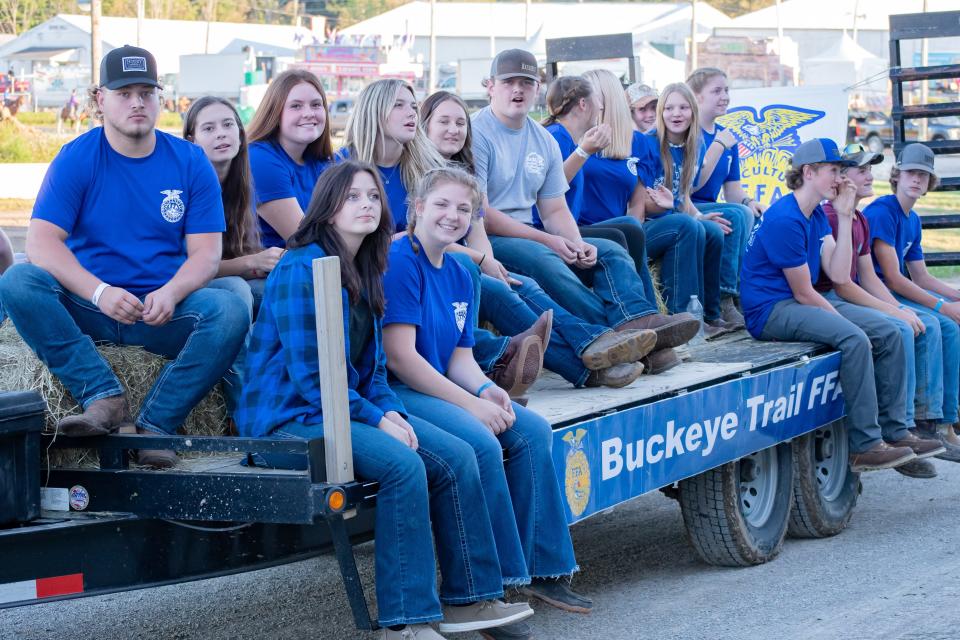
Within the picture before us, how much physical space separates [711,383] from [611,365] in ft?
2.01

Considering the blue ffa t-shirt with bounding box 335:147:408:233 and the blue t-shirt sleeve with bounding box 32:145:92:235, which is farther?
the blue ffa t-shirt with bounding box 335:147:408:233

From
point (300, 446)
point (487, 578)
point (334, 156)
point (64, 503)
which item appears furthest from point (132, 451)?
point (334, 156)

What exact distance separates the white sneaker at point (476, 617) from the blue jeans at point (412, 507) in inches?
3.3

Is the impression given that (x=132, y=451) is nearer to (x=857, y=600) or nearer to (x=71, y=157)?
(x=71, y=157)

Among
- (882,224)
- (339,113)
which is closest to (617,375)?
(882,224)

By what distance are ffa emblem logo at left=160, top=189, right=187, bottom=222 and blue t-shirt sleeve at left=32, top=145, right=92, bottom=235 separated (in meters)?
0.30

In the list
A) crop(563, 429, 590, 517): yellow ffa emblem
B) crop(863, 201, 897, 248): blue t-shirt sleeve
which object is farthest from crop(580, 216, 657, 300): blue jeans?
crop(563, 429, 590, 517): yellow ffa emblem

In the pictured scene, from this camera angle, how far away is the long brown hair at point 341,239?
4.59m

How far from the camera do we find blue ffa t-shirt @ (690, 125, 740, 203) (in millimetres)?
9273

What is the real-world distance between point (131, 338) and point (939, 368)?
525 centimetres

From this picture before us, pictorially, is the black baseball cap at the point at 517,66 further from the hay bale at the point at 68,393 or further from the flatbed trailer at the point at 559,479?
the hay bale at the point at 68,393

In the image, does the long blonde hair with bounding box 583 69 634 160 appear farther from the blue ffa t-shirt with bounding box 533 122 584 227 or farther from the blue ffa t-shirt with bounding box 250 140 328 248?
the blue ffa t-shirt with bounding box 250 140 328 248

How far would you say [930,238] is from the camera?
21.1 m

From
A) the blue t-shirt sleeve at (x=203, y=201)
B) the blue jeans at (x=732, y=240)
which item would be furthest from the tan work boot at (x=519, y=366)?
the blue jeans at (x=732, y=240)
